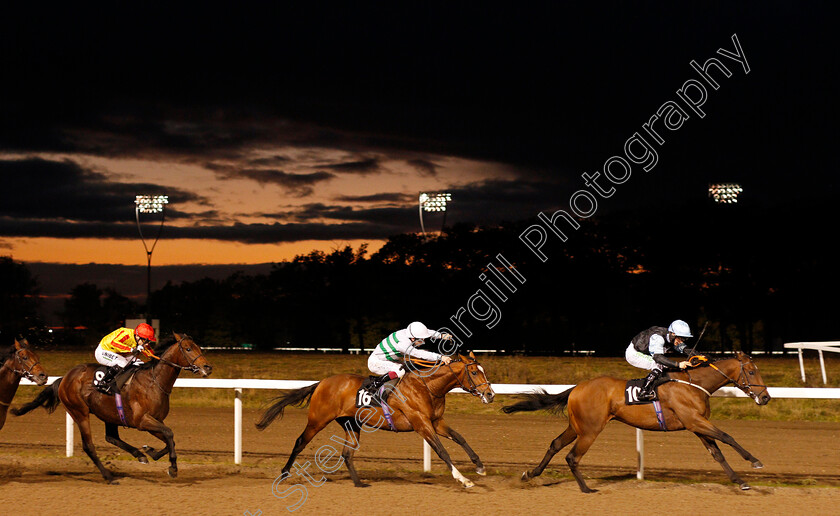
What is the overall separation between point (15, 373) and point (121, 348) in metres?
1.11

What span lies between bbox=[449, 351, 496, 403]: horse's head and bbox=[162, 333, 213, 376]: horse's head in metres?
2.44

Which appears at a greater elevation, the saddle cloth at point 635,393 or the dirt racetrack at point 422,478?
the saddle cloth at point 635,393

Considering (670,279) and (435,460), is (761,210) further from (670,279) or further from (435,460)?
(435,460)

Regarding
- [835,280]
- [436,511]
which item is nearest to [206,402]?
[436,511]

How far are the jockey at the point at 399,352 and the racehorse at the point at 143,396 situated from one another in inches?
62.8

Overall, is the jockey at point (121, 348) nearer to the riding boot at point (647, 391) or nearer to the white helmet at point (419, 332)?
the white helmet at point (419, 332)

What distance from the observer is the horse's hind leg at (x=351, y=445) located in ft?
24.6

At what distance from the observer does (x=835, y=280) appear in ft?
116

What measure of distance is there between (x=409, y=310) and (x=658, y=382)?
3490 cm

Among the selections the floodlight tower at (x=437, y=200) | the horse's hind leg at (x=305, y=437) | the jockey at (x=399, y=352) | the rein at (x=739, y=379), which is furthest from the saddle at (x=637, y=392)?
the floodlight tower at (x=437, y=200)

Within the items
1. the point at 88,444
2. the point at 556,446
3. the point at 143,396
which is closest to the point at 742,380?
the point at 556,446

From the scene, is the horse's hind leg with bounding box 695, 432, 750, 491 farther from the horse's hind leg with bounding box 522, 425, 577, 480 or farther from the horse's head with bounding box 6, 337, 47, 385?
the horse's head with bounding box 6, 337, 47, 385

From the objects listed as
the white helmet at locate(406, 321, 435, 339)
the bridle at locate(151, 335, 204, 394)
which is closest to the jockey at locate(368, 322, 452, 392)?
the white helmet at locate(406, 321, 435, 339)

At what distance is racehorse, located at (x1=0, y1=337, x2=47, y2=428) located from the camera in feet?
27.7
